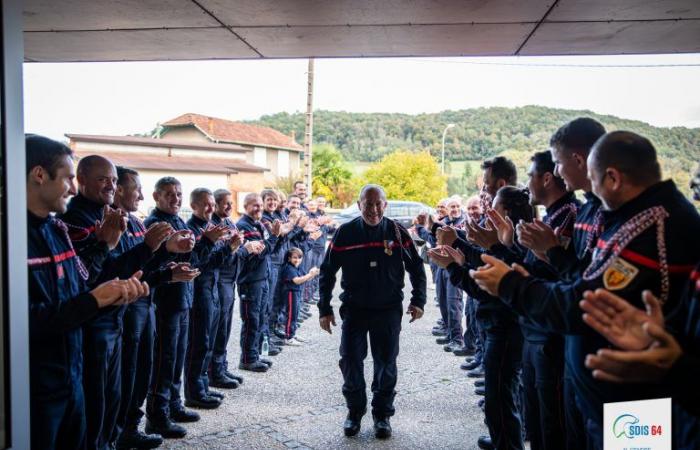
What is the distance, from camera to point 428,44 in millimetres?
4602

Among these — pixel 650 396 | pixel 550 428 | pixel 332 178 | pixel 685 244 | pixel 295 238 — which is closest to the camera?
pixel 685 244

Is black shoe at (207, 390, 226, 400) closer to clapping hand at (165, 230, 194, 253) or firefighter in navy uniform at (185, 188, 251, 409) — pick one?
firefighter in navy uniform at (185, 188, 251, 409)

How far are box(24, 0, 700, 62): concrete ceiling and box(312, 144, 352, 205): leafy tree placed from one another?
23766mm

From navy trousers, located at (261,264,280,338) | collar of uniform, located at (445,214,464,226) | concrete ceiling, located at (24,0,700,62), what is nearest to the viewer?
concrete ceiling, located at (24,0,700,62)

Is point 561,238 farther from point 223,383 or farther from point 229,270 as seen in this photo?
point 223,383

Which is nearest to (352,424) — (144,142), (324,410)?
(324,410)

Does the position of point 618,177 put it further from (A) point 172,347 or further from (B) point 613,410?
(A) point 172,347

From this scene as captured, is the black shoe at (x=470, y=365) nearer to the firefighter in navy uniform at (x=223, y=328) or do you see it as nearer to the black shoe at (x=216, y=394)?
the firefighter in navy uniform at (x=223, y=328)

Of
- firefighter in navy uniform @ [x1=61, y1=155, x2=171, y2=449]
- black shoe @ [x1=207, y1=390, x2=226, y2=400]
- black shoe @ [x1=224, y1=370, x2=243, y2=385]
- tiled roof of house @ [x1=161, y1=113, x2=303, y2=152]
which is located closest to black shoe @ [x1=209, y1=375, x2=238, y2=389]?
black shoe @ [x1=224, y1=370, x2=243, y2=385]

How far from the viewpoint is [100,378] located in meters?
3.25

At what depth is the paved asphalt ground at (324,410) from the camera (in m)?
4.36

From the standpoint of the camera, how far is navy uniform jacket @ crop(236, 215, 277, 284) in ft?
21.1

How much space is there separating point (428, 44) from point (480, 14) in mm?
830

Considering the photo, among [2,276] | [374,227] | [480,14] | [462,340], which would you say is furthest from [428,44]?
[462,340]
